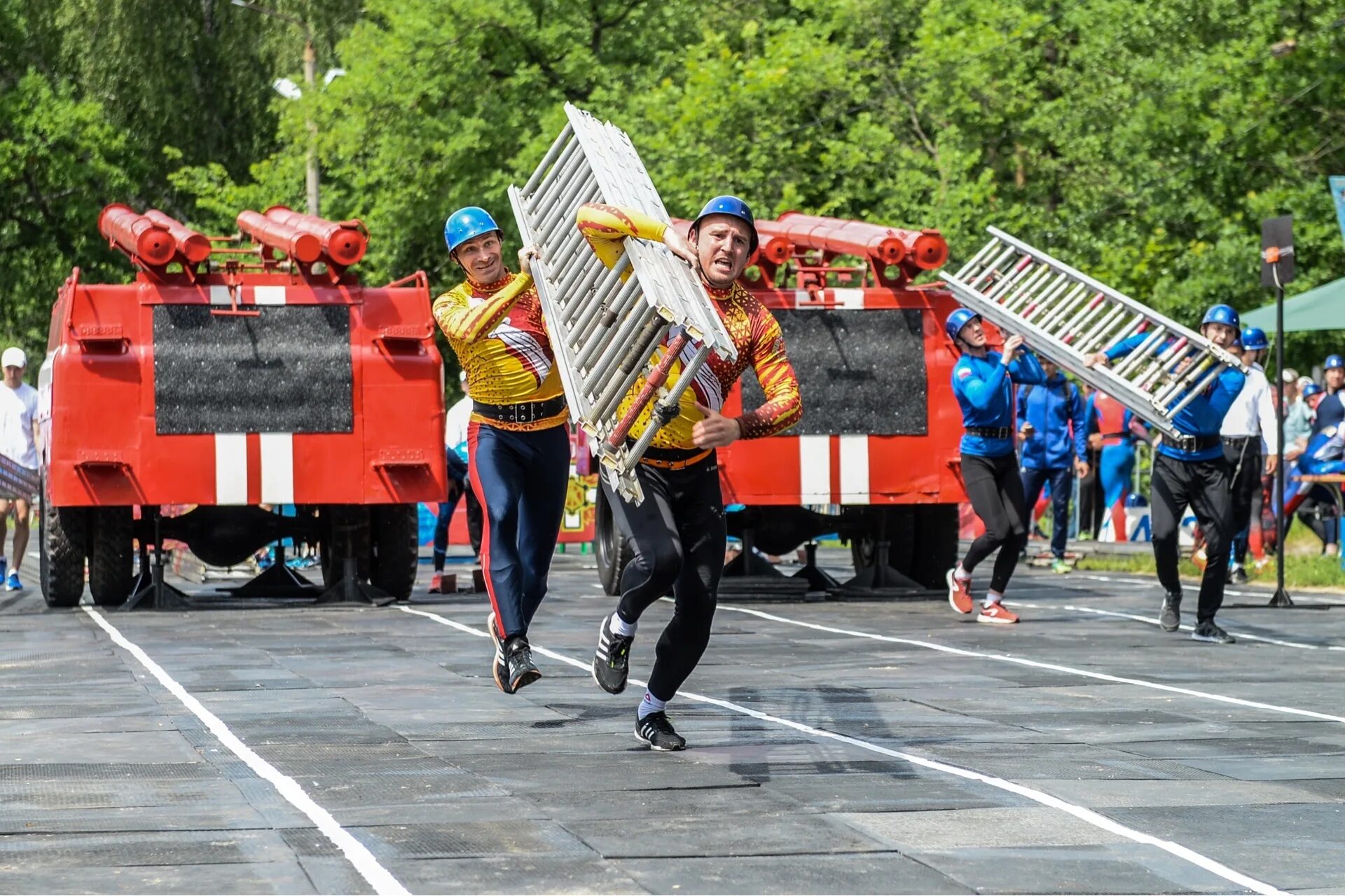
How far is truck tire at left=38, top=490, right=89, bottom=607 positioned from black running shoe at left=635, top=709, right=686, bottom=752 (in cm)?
899

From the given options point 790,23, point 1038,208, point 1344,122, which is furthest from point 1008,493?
point 790,23

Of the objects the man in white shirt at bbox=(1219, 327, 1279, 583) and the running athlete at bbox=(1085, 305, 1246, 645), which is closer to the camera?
the running athlete at bbox=(1085, 305, 1246, 645)

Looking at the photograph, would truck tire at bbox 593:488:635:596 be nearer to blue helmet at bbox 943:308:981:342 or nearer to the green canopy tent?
blue helmet at bbox 943:308:981:342

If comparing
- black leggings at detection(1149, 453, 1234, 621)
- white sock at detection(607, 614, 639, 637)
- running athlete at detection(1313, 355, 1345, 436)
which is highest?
running athlete at detection(1313, 355, 1345, 436)

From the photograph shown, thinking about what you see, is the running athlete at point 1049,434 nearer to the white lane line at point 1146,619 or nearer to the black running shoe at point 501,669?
the white lane line at point 1146,619

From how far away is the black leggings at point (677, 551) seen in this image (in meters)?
8.17

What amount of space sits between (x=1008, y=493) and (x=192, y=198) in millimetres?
33205

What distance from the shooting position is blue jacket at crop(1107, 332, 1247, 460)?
550 inches

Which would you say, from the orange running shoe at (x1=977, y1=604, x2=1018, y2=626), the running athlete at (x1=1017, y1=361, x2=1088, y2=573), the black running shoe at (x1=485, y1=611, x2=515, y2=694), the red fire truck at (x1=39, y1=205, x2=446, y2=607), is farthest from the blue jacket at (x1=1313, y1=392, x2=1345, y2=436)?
the black running shoe at (x1=485, y1=611, x2=515, y2=694)

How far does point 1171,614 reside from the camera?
1449 centimetres

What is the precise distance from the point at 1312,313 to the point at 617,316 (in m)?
17.3

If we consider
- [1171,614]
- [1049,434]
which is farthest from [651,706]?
[1049,434]

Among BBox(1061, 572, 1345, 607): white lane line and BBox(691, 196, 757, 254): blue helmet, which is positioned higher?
BBox(691, 196, 757, 254): blue helmet

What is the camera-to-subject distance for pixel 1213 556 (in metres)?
14.0
